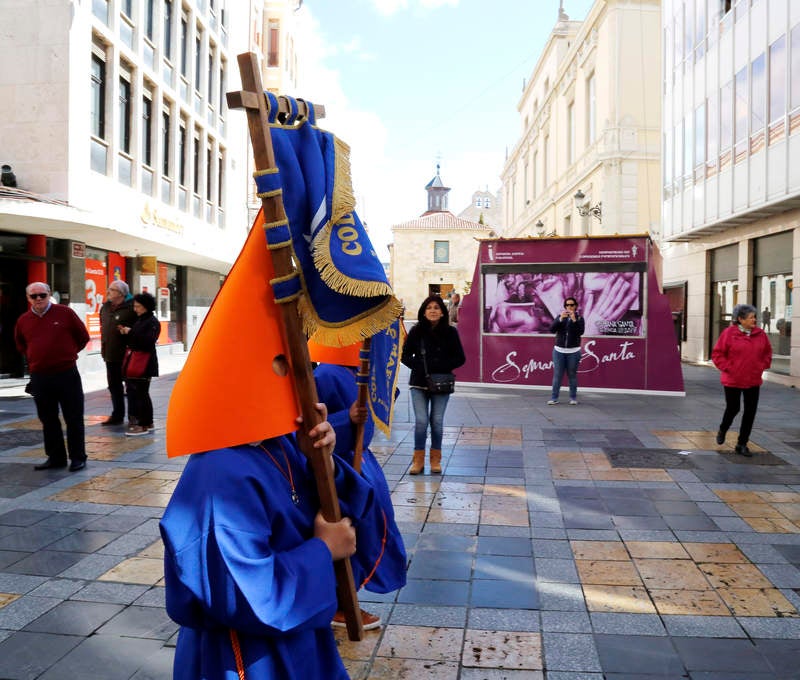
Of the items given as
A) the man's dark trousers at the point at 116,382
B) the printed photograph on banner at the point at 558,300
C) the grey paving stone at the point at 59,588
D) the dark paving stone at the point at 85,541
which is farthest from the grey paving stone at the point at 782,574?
the printed photograph on banner at the point at 558,300

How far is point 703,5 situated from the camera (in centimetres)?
1909

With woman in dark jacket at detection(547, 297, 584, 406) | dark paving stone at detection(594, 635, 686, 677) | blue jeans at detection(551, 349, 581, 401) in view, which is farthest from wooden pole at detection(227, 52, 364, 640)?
blue jeans at detection(551, 349, 581, 401)

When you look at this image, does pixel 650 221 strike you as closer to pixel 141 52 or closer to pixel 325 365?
pixel 141 52

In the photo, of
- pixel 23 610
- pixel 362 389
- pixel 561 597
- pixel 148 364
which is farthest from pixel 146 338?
pixel 362 389

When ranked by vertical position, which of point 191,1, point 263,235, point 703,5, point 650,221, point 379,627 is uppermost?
point 191,1

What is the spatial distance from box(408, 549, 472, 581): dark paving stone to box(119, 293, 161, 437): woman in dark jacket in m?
5.47

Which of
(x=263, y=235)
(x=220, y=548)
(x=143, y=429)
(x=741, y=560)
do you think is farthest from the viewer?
(x=143, y=429)

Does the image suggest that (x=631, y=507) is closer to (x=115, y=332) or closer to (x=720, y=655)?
(x=720, y=655)

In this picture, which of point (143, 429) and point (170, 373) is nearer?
point (143, 429)

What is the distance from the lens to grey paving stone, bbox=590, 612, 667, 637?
3.48 meters

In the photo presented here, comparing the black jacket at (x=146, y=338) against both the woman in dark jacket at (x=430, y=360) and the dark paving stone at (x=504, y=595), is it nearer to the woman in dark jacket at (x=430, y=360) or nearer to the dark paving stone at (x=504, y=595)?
the woman in dark jacket at (x=430, y=360)

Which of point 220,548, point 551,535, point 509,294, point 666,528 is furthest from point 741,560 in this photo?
point 509,294

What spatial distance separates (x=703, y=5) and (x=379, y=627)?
20507 millimetres

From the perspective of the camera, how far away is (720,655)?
3230mm
